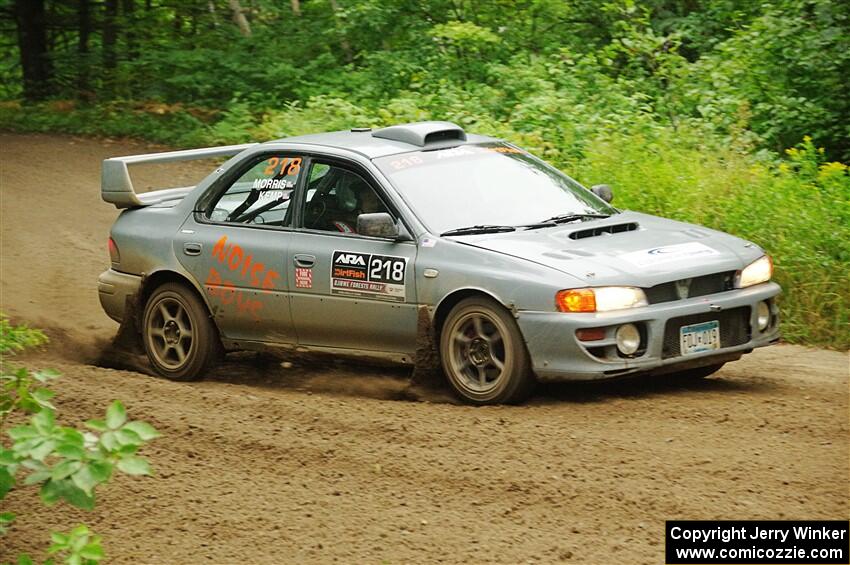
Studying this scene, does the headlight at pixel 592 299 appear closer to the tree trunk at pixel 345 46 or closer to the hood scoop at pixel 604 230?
the hood scoop at pixel 604 230

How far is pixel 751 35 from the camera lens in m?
14.3

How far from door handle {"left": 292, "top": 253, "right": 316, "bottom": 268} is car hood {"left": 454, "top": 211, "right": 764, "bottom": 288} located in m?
1.06

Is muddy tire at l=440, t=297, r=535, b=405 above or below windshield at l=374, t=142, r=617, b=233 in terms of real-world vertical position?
below

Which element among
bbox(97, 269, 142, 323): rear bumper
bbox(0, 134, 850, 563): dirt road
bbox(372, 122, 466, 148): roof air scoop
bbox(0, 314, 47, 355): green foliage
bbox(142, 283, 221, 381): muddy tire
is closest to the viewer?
bbox(0, 134, 850, 563): dirt road

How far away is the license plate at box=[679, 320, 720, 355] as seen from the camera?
23.0 ft

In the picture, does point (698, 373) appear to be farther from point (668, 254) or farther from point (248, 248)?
point (248, 248)

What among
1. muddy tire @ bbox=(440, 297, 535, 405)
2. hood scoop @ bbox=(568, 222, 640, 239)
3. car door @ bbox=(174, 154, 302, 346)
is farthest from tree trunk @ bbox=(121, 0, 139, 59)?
muddy tire @ bbox=(440, 297, 535, 405)

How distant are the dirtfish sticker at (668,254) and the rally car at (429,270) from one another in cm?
2

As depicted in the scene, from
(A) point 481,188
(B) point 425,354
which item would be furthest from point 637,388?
(A) point 481,188

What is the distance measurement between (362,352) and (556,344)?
1.45m

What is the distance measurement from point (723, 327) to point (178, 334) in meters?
3.74

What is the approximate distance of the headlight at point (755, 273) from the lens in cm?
739

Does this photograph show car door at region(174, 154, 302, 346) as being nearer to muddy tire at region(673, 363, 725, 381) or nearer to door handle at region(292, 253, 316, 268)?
door handle at region(292, 253, 316, 268)

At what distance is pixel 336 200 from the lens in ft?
26.5
